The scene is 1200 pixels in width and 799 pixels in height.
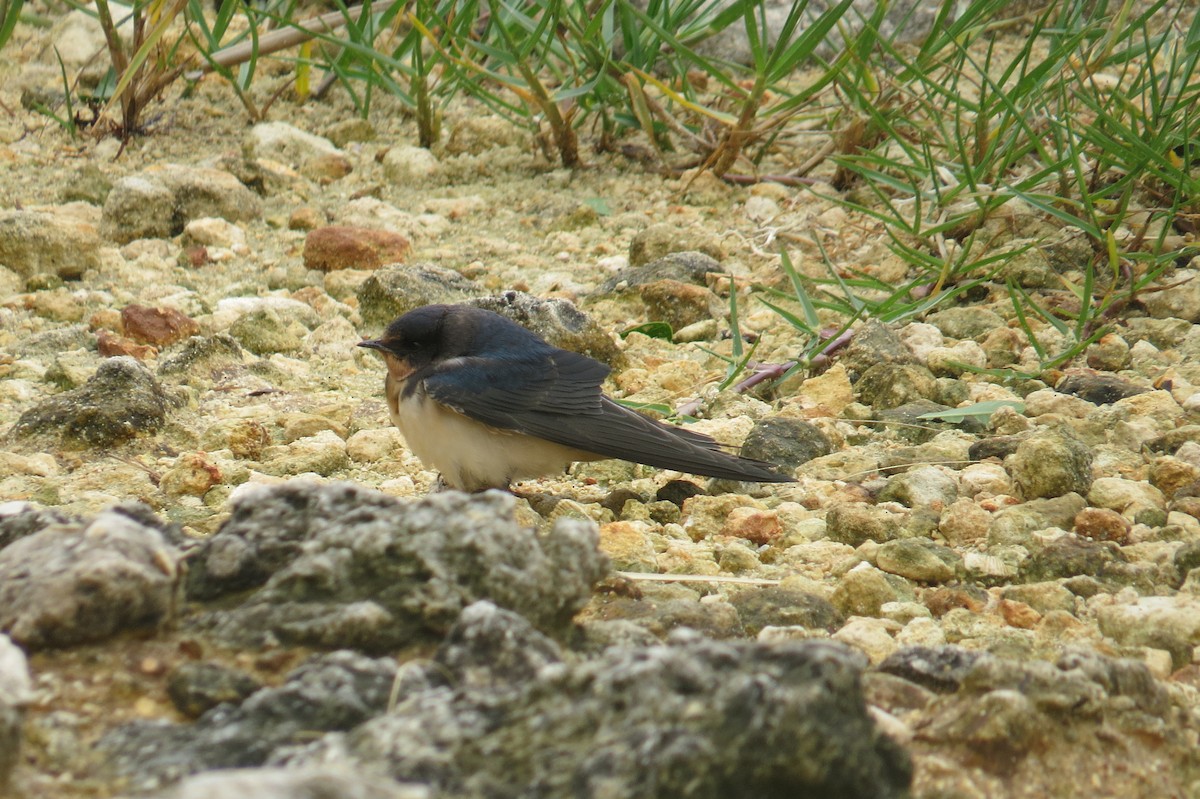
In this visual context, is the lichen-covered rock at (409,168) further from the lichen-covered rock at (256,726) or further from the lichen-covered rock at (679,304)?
the lichen-covered rock at (256,726)

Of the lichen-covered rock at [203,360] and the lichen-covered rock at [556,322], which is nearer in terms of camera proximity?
the lichen-covered rock at [203,360]

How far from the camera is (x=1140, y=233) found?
164 inches

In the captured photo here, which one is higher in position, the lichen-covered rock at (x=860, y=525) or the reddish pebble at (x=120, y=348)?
the lichen-covered rock at (x=860, y=525)

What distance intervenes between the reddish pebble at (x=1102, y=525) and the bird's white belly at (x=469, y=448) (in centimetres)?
138

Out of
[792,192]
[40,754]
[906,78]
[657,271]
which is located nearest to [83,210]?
[657,271]

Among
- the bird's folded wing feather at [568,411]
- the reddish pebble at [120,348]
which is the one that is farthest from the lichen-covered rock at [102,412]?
the bird's folded wing feather at [568,411]

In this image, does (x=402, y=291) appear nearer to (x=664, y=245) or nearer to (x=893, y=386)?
(x=664, y=245)

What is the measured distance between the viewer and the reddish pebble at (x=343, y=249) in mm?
4926

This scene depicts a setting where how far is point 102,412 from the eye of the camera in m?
3.58

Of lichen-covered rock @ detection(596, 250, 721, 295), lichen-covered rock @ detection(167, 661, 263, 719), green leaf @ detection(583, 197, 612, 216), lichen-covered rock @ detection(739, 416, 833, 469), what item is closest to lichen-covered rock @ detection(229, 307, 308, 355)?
lichen-covered rock @ detection(596, 250, 721, 295)

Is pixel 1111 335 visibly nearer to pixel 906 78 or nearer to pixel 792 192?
pixel 906 78

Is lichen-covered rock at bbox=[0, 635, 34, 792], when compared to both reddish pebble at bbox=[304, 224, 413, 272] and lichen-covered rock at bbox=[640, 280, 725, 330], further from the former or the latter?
reddish pebble at bbox=[304, 224, 413, 272]

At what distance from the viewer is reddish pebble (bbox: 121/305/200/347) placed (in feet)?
14.2

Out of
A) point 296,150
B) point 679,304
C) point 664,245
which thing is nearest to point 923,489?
point 679,304
